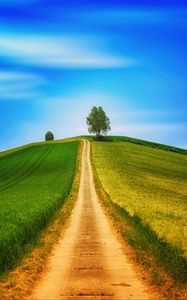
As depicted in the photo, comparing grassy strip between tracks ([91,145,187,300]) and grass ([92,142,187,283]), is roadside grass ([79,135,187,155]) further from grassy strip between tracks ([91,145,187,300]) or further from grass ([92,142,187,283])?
grassy strip between tracks ([91,145,187,300])

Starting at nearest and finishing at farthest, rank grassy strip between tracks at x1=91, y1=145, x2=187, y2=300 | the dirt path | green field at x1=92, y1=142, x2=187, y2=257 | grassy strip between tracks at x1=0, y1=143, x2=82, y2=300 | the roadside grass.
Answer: the dirt path → grassy strip between tracks at x1=0, y1=143, x2=82, y2=300 → grassy strip between tracks at x1=91, y1=145, x2=187, y2=300 → green field at x1=92, y1=142, x2=187, y2=257 → the roadside grass

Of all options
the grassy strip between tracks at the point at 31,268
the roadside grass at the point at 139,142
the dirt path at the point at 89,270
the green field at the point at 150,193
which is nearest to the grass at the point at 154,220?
the green field at the point at 150,193

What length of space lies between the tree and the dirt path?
5200 inches

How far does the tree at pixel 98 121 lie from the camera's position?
162 meters

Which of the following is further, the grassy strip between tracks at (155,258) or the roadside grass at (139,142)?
the roadside grass at (139,142)

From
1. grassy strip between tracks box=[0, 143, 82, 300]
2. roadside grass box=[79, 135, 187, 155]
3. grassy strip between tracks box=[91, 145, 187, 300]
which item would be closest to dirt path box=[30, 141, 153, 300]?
grassy strip between tracks box=[0, 143, 82, 300]

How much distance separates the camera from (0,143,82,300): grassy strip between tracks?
14.3 metres

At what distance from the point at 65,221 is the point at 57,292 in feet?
58.7

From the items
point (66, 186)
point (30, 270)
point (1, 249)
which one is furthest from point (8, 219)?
point (66, 186)

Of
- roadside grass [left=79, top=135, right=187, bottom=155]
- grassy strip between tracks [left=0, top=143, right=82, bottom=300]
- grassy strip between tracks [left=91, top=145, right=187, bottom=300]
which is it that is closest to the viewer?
grassy strip between tracks [left=0, top=143, right=82, bottom=300]

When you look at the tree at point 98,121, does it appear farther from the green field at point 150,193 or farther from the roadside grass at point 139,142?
the green field at point 150,193

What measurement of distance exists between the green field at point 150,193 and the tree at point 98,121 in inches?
2069

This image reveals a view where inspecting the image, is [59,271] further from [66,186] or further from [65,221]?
[66,186]

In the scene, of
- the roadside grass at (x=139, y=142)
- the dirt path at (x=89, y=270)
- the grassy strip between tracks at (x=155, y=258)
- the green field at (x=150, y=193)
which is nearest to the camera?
the dirt path at (x=89, y=270)
